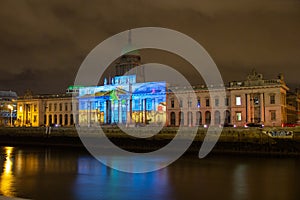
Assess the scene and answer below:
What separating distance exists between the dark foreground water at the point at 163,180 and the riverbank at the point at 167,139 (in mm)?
4813

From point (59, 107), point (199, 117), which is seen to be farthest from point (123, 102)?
point (59, 107)

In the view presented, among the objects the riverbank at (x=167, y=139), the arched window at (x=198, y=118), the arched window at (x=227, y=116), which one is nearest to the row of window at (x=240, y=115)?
the arched window at (x=227, y=116)

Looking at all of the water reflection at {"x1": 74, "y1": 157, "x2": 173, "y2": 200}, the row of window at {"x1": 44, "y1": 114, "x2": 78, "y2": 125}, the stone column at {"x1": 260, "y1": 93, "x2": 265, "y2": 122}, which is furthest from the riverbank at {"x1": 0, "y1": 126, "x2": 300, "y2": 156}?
the row of window at {"x1": 44, "y1": 114, "x2": 78, "y2": 125}

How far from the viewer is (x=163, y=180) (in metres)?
29.1

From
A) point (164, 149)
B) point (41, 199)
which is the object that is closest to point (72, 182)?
point (41, 199)

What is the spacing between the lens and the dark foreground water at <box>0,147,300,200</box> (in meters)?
24.3

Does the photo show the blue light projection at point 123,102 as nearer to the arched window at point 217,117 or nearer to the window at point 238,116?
the arched window at point 217,117

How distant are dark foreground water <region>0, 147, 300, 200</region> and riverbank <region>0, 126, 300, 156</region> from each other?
481 cm

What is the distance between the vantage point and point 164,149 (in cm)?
5109

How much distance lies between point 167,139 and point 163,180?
24145 mm

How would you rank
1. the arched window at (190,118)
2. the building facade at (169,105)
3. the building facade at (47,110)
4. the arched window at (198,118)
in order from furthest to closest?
the building facade at (47,110) → the arched window at (190,118) → the arched window at (198,118) → the building facade at (169,105)

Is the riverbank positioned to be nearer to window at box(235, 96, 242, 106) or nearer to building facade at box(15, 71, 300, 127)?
building facade at box(15, 71, 300, 127)

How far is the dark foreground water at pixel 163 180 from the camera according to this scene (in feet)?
79.9

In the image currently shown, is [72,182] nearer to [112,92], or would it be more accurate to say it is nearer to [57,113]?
[112,92]
